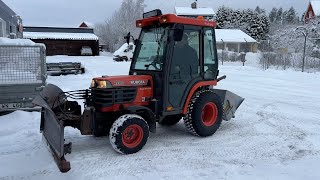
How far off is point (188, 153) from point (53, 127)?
7.17 feet

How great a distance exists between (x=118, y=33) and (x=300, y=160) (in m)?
52.1

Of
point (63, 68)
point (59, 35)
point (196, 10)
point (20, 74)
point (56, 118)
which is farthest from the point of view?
point (196, 10)

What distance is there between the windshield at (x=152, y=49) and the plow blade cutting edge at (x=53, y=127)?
159 cm

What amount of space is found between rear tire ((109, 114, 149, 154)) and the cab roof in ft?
5.63

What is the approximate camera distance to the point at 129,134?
18.7 feet

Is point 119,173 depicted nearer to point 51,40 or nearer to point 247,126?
point 247,126

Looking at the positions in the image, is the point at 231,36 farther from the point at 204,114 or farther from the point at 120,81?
the point at 120,81

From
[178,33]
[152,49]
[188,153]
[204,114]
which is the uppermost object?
[178,33]

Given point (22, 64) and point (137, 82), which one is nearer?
point (137, 82)

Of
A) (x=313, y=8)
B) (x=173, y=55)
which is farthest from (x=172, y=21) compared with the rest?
(x=313, y=8)

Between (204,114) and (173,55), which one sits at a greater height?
(173,55)

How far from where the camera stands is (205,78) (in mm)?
6746

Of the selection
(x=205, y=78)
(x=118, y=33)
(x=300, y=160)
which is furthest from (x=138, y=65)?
(x=118, y=33)

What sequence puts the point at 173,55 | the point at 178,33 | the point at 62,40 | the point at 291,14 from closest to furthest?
the point at 178,33 < the point at 173,55 < the point at 62,40 < the point at 291,14
